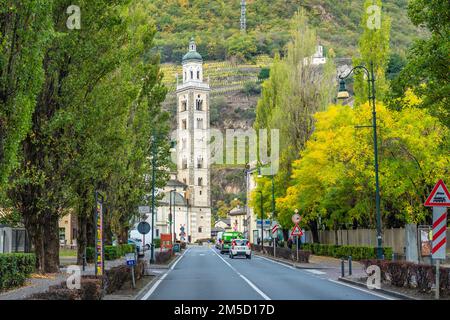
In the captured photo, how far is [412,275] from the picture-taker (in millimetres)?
23219

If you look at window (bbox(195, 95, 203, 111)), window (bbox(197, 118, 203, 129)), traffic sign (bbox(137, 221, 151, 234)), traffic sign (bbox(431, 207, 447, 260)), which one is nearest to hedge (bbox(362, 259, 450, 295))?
traffic sign (bbox(431, 207, 447, 260))

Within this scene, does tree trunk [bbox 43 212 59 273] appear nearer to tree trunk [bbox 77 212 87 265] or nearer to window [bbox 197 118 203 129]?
tree trunk [bbox 77 212 87 265]

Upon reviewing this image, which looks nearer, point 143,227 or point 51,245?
point 51,245

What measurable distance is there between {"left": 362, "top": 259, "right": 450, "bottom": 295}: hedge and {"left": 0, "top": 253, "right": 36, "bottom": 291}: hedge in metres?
12.8

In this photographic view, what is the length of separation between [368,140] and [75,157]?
20.9 metres

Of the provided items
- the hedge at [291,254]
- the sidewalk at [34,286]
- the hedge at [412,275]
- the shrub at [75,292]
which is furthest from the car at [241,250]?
the shrub at [75,292]

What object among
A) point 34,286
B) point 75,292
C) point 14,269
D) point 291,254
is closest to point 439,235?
point 75,292

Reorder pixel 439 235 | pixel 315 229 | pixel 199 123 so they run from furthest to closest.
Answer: pixel 199 123 < pixel 315 229 < pixel 439 235

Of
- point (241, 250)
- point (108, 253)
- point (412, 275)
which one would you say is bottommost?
point (241, 250)

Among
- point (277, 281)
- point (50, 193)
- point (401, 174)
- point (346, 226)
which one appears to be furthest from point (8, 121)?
point (346, 226)

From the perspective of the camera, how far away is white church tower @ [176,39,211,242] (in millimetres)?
172750

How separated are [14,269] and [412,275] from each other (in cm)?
1334

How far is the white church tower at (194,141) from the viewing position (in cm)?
17275

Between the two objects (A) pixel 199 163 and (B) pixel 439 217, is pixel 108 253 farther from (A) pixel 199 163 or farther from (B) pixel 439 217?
(A) pixel 199 163
